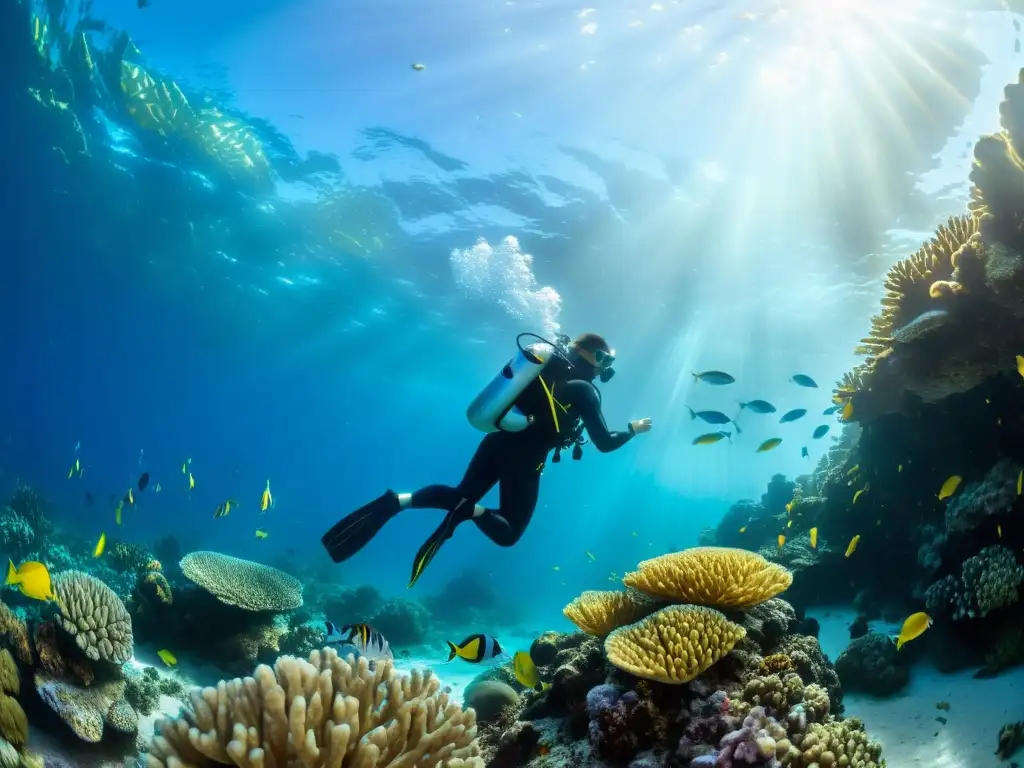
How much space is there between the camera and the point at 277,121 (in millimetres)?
19078

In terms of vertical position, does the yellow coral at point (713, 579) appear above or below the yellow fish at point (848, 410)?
below

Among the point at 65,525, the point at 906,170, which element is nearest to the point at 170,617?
the point at 906,170

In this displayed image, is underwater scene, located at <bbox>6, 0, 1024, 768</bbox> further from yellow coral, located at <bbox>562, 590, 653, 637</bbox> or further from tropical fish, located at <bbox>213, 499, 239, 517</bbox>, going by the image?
tropical fish, located at <bbox>213, 499, 239, 517</bbox>

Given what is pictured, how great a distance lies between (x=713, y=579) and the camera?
424 centimetres

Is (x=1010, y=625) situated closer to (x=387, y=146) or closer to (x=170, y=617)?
(x=170, y=617)

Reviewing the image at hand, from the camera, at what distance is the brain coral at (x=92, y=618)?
17.6 feet

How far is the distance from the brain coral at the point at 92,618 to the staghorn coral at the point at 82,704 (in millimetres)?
290

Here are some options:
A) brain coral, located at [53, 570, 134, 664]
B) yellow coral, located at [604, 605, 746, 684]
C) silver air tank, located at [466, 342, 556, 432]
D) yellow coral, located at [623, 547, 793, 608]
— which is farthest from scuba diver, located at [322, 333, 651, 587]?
yellow coral, located at [604, 605, 746, 684]

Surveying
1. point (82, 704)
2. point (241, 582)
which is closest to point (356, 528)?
point (82, 704)

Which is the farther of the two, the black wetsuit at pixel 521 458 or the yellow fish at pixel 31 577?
the black wetsuit at pixel 521 458

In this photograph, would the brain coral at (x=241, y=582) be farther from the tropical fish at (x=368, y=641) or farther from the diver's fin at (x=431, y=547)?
the tropical fish at (x=368, y=641)

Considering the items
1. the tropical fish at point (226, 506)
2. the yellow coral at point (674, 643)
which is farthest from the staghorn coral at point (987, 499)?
the tropical fish at point (226, 506)

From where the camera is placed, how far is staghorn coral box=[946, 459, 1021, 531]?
18.9 feet

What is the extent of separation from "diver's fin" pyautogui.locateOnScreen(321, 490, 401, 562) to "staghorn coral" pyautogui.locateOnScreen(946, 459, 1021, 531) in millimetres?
6475
